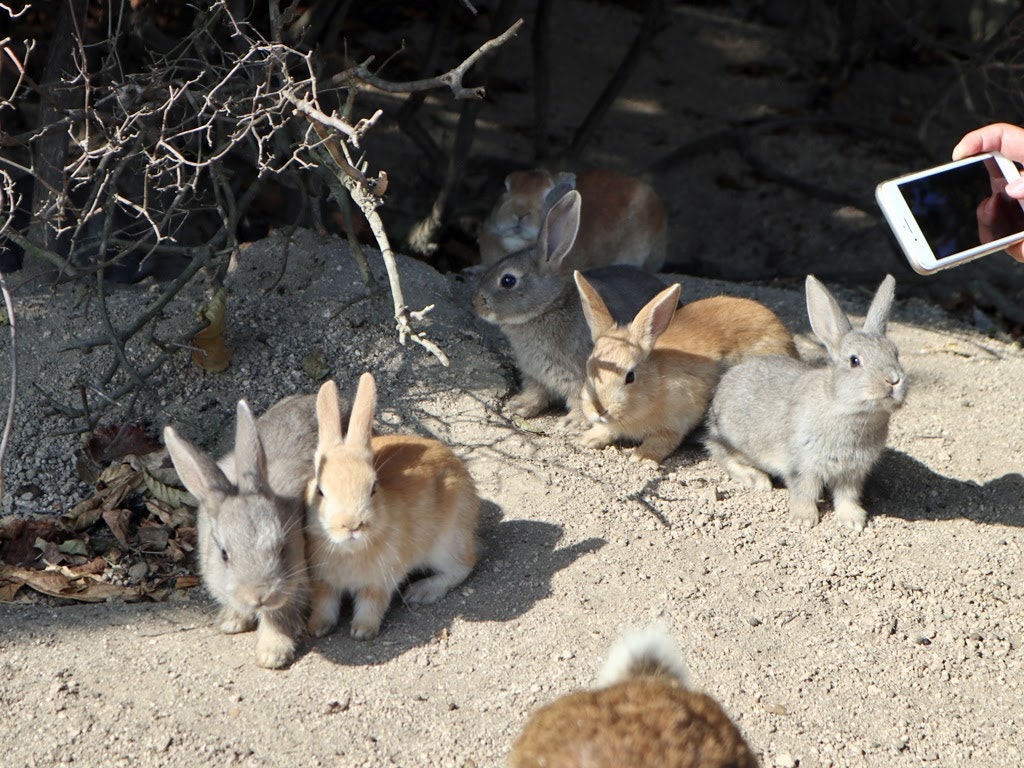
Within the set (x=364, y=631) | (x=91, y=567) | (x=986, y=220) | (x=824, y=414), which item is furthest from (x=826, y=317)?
(x=91, y=567)

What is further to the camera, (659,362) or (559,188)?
(559,188)

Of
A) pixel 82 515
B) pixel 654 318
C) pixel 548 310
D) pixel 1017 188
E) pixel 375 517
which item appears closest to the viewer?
pixel 1017 188

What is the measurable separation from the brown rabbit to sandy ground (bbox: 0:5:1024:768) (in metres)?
0.61

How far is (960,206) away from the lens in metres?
4.59

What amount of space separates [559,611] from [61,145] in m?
3.57

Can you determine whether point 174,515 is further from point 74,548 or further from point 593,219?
point 593,219

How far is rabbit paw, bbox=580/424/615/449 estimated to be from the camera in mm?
5750

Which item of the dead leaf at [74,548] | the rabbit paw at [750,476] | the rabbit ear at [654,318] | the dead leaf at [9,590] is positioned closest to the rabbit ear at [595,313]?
the rabbit ear at [654,318]

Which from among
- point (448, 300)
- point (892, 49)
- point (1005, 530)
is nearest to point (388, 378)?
point (448, 300)

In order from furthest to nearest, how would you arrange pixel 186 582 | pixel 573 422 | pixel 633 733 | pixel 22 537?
1. pixel 573 422
2. pixel 22 537
3. pixel 186 582
4. pixel 633 733

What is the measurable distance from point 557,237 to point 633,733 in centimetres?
385

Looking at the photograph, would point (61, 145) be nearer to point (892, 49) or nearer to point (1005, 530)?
point (1005, 530)

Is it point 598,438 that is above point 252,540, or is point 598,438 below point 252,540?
below

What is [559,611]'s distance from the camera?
14.6ft
